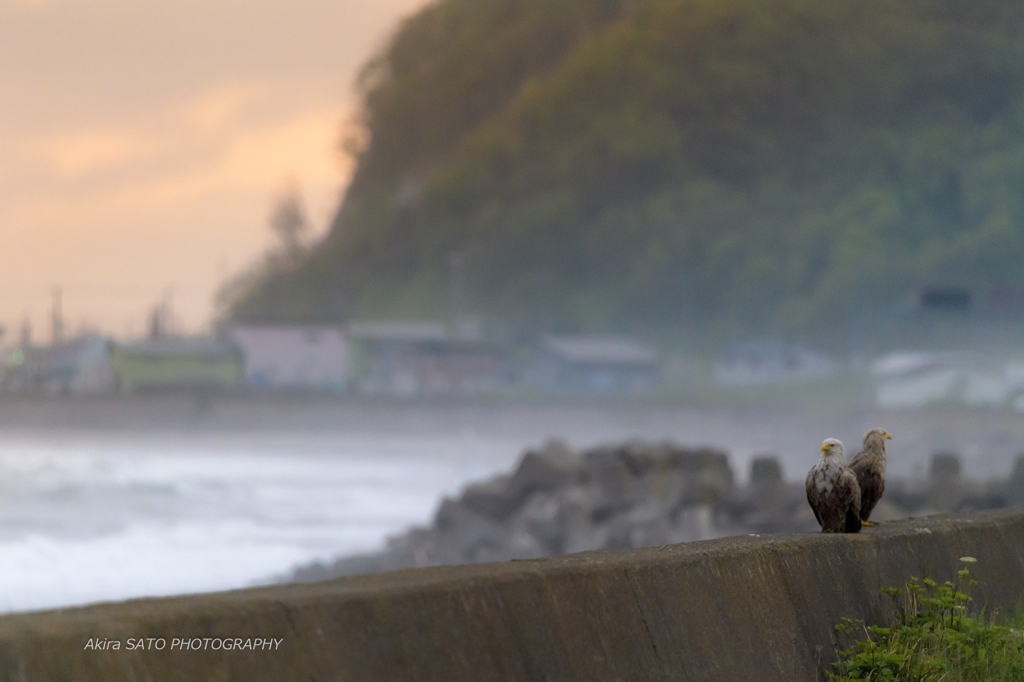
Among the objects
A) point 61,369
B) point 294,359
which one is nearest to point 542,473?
point 61,369

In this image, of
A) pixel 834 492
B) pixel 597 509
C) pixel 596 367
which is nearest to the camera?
pixel 834 492

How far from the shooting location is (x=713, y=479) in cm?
2902

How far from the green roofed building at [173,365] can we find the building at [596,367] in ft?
60.2

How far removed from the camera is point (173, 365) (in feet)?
249

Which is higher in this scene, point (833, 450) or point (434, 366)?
point (434, 366)

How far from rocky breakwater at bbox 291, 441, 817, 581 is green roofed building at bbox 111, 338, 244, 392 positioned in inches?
1709

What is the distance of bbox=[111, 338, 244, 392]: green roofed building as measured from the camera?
73.4 m

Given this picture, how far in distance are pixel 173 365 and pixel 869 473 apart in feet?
241

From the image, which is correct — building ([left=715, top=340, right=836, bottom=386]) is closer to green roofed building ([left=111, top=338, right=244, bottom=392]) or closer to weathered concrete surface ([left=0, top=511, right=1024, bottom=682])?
green roofed building ([left=111, top=338, right=244, bottom=392])

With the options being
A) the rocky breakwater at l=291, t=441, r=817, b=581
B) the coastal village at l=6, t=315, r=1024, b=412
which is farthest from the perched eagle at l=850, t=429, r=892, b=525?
the coastal village at l=6, t=315, r=1024, b=412

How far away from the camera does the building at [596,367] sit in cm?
8012

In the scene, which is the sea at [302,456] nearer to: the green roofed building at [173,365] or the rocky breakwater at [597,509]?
the green roofed building at [173,365]

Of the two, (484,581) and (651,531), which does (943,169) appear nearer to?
(651,531)

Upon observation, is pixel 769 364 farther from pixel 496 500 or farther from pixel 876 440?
pixel 876 440
